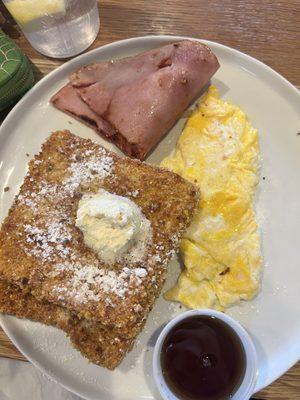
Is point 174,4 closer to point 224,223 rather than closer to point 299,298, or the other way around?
point 224,223

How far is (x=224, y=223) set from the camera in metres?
1.93

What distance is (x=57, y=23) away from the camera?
2.17 meters

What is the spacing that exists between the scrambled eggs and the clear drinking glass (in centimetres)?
80

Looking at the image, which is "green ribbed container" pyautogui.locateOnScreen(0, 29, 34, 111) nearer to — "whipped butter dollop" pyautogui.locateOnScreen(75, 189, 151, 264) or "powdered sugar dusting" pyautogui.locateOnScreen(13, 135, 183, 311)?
"powdered sugar dusting" pyautogui.locateOnScreen(13, 135, 183, 311)

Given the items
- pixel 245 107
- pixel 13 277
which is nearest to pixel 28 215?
pixel 13 277

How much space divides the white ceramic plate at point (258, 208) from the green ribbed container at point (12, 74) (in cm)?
7

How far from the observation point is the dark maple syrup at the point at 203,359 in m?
1.65

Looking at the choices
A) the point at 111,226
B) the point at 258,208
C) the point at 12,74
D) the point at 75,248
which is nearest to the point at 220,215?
the point at 258,208

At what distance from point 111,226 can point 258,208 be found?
73 cm

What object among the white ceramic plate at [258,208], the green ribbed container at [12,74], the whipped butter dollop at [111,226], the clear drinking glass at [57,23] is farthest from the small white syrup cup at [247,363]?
the clear drinking glass at [57,23]

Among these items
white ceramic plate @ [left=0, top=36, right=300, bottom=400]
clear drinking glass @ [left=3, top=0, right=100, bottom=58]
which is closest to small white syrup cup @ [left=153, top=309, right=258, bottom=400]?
white ceramic plate @ [left=0, top=36, right=300, bottom=400]

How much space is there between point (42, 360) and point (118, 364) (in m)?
0.35

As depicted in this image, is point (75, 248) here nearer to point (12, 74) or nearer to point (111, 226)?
point (111, 226)

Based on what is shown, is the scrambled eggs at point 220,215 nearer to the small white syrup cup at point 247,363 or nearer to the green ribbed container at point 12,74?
the small white syrup cup at point 247,363
